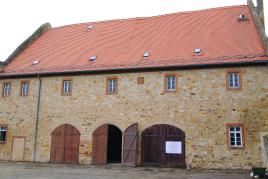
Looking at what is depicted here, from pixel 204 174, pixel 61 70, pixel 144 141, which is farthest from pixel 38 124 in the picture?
pixel 204 174

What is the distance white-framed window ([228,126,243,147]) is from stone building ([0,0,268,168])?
0.05 metres

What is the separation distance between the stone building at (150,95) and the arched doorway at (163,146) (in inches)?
2.2

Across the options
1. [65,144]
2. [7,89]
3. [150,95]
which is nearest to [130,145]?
[150,95]

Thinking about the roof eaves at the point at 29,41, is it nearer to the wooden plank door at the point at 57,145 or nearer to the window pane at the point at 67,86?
the window pane at the point at 67,86

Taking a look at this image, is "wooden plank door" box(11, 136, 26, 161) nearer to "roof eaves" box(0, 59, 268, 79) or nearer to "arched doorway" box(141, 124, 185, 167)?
"roof eaves" box(0, 59, 268, 79)

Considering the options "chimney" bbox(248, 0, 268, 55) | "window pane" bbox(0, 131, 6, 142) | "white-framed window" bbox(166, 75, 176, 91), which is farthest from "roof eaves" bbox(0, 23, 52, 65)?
"chimney" bbox(248, 0, 268, 55)

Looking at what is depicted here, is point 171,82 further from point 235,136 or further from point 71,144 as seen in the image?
point 71,144

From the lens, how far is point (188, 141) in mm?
17656

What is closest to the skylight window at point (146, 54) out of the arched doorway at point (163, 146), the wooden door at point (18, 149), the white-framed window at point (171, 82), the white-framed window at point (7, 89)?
the white-framed window at point (171, 82)

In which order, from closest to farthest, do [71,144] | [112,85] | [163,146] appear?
[163,146] < [112,85] < [71,144]

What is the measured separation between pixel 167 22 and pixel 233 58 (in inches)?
300

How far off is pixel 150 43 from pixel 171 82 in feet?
13.4

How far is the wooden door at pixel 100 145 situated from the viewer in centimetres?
1930

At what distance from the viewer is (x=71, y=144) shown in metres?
20.2
